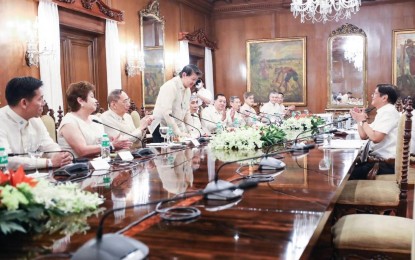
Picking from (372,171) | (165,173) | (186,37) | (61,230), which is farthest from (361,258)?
(186,37)

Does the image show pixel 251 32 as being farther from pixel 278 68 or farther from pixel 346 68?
pixel 346 68

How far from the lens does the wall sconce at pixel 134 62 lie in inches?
260

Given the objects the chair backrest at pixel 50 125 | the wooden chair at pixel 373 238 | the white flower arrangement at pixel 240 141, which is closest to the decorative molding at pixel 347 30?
the white flower arrangement at pixel 240 141

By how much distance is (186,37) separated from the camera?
8.18 m

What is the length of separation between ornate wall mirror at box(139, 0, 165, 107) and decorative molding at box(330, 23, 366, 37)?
12.2 ft

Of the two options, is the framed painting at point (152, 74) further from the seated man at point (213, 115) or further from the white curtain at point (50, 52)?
the white curtain at point (50, 52)

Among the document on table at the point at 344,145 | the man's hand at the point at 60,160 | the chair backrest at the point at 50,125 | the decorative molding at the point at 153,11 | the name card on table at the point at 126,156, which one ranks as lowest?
the document on table at the point at 344,145

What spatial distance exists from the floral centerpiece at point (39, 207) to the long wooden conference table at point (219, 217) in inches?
1.8

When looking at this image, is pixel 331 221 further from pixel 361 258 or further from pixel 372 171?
pixel 361 258

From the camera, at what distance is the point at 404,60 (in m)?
8.58

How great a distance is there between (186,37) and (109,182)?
650 cm

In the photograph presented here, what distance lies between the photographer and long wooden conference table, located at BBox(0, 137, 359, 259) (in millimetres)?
1038

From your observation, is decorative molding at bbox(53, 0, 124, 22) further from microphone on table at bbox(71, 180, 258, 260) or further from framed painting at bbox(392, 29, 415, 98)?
framed painting at bbox(392, 29, 415, 98)

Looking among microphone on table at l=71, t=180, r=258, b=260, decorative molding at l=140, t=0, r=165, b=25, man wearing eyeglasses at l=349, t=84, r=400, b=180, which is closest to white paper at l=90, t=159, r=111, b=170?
microphone on table at l=71, t=180, r=258, b=260
